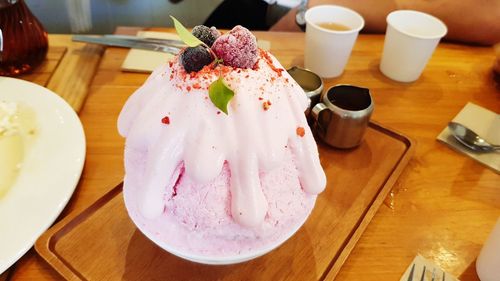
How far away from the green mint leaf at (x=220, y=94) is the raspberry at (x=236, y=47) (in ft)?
0.25

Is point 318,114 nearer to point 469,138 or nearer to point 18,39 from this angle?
point 469,138

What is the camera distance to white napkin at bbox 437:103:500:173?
115 centimetres

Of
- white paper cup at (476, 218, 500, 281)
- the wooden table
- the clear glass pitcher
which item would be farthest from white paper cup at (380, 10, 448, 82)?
the clear glass pitcher

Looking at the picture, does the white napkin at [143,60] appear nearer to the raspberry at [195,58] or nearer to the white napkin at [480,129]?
the raspberry at [195,58]

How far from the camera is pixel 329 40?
1398 mm

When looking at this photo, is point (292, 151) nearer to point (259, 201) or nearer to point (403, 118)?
point (259, 201)

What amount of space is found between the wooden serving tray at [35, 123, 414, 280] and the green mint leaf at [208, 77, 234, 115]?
0.37 metres

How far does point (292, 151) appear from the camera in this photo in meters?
0.77

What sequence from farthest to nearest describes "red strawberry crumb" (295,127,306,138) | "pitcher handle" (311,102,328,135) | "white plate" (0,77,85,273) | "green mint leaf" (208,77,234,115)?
1. "pitcher handle" (311,102,328,135)
2. "white plate" (0,77,85,273)
3. "red strawberry crumb" (295,127,306,138)
4. "green mint leaf" (208,77,234,115)

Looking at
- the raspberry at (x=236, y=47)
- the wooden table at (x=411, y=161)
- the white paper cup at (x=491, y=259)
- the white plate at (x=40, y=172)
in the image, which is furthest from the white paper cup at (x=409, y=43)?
the white plate at (x=40, y=172)

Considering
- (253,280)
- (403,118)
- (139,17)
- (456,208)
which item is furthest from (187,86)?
(139,17)

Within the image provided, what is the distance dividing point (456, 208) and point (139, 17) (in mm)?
1917

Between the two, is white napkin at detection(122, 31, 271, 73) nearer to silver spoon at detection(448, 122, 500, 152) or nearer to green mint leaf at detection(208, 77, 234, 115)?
green mint leaf at detection(208, 77, 234, 115)

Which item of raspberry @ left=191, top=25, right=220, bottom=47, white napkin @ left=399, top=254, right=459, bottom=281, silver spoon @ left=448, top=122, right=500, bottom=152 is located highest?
raspberry @ left=191, top=25, right=220, bottom=47
